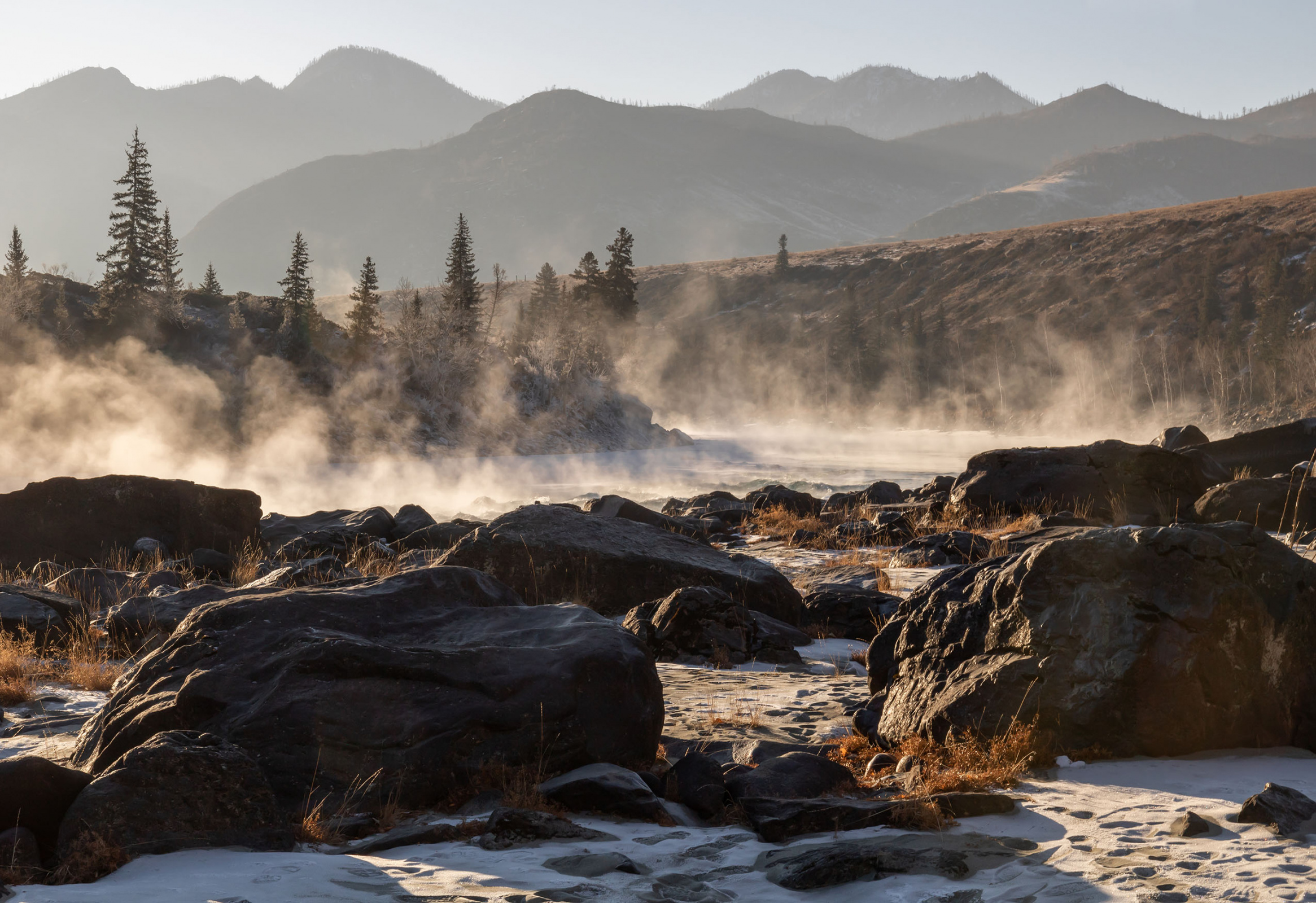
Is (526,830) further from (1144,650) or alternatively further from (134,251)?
(134,251)

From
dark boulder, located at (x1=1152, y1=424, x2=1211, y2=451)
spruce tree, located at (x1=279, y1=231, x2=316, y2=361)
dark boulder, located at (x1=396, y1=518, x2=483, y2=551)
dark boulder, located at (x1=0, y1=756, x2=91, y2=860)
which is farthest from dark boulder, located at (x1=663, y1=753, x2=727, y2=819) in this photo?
spruce tree, located at (x1=279, y1=231, x2=316, y2=361)

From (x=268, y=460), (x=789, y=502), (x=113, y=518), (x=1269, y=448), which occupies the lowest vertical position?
(x=789, y=502)

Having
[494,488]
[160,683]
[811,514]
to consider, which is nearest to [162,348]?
[494,488]

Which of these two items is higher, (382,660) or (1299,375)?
→ (1299,375)

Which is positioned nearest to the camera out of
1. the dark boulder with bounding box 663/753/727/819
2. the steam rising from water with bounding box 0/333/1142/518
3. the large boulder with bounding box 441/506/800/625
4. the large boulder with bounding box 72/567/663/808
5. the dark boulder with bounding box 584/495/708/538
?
the large boulder with bounding box 72/567/663/808

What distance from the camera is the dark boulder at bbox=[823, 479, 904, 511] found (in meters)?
22.2

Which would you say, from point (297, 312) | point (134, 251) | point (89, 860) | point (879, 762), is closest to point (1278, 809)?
point (879, 762)

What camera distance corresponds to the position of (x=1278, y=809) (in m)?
4.05

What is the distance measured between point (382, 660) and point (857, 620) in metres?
6.30

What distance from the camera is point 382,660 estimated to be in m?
5.06

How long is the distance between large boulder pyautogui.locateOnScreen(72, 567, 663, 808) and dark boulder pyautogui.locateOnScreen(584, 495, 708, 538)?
397 inches

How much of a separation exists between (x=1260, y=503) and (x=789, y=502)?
30.4 feet

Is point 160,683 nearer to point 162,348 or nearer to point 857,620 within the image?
point 857,620

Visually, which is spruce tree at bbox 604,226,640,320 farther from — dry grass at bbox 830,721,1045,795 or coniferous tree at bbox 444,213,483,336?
dry grass at bbox 830,721,1045,795
